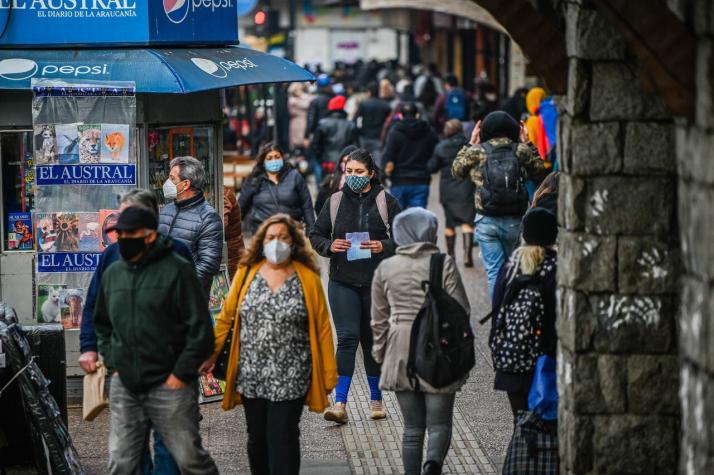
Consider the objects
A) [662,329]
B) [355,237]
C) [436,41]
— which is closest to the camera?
[662,329]

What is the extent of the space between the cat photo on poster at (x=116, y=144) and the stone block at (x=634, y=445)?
411 centimetres

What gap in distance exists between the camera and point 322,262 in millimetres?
15641

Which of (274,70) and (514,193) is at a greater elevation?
(274,70)

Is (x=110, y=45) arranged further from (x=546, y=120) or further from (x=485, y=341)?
(x=546, y=120)

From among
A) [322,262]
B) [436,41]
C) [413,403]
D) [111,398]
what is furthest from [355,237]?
[436,41]

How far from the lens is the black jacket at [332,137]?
58.0 feet

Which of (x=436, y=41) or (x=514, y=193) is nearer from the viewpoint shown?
(x=514, y=193)

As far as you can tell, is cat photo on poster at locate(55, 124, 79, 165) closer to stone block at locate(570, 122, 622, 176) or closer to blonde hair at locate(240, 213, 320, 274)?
blonde hair at locate(240, 213, 320, 274)

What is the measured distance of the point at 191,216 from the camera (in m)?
8.69

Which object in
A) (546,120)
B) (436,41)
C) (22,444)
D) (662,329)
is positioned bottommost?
(22,444)

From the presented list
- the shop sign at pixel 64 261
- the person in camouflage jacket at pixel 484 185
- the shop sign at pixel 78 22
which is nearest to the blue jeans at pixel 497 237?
the person in camouflage jacket at pixel 484 185

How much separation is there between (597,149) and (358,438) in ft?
9.96

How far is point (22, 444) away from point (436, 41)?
3356 cm

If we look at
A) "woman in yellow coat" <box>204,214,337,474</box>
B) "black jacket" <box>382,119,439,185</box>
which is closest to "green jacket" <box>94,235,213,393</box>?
"woman in yellow coat" <box>204,214,337,474</box>
